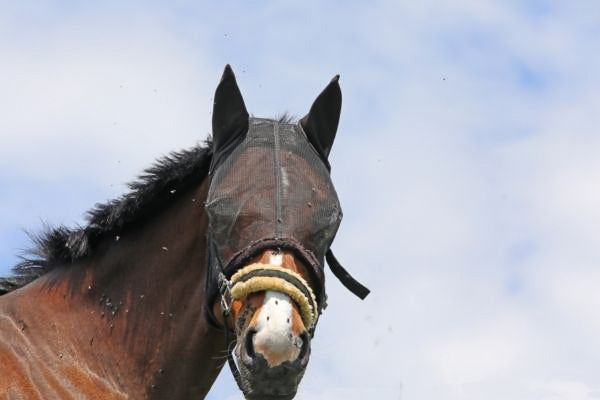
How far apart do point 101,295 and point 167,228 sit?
750mm

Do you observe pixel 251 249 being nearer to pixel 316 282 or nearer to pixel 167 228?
pixel 316 282

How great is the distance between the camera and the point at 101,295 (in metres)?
9.45

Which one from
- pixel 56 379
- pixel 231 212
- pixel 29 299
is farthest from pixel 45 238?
pixel 231 212

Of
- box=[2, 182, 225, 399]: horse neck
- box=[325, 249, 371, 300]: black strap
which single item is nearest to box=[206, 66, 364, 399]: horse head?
box=[2, 182, 225, 399]: horse neck

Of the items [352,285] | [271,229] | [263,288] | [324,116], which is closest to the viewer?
[263,288]

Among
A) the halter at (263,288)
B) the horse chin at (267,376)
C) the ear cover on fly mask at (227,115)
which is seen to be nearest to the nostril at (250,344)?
the horse chin at (267,376)

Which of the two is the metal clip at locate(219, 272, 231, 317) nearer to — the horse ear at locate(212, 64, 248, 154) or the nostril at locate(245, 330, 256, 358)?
the nostril at locate(245, 330, 256, 358)

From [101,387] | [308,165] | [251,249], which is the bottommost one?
[101,387]

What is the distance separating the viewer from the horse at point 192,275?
8.16 m

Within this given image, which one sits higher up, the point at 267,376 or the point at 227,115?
the point at 227,115

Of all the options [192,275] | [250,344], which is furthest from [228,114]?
[250,344]

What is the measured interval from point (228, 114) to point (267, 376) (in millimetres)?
2361

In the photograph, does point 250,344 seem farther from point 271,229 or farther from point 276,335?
point 271,229

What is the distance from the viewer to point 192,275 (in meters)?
9.21
